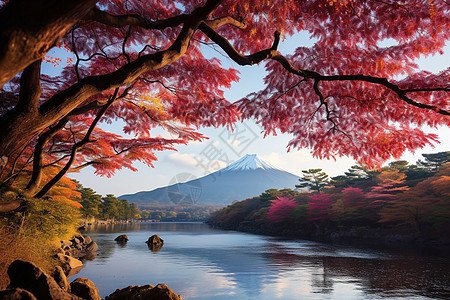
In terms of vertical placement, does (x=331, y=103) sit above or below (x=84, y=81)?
above

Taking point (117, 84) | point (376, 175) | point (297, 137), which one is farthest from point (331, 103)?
point (376, 175)

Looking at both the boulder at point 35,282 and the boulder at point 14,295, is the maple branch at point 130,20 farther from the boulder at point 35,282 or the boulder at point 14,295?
the boulder at point 35,282

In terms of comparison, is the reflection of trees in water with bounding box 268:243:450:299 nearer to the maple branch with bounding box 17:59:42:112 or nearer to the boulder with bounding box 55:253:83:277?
the boulder with bounding box 55:253:83:277

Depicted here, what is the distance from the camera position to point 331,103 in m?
6.34

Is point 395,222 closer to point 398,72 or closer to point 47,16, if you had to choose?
point 398,72

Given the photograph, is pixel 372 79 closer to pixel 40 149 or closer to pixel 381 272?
pixel 40 149

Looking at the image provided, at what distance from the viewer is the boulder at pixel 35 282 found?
15.9 ft

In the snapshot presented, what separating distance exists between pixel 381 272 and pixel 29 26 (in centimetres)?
1479

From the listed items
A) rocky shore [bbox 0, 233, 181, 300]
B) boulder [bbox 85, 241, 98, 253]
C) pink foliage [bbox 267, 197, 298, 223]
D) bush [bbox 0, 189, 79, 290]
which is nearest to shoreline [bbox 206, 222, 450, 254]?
pink foliage [bbox 267, 197, 298, 223]

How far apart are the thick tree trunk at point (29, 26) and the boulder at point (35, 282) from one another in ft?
13.7

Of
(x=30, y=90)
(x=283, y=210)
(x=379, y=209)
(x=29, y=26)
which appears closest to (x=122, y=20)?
(x=30, y=90)

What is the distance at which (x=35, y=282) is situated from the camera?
496 cm

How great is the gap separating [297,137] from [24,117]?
5744 mm

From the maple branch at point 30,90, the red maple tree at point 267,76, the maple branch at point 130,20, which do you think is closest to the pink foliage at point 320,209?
the red maple tree at point 267,76
